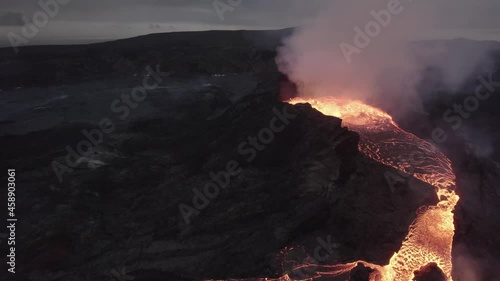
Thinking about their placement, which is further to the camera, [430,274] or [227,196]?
[227,196]

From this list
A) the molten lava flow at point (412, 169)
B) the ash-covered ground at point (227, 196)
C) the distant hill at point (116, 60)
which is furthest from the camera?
the distant hill at point (116, 60)

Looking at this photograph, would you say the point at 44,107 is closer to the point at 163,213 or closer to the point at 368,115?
the point at 163,213

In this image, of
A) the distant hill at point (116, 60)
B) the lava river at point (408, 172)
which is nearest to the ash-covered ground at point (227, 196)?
the lava river at point (408, 172)

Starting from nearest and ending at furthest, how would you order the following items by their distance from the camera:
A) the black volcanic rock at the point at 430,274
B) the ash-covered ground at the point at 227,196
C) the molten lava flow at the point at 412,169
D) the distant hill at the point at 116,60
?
the black volcanic rock at the point at 430,274 → the molten lava flow at the point at 412,169 → the ash-covered ground at the point at 227,196 → the distant hill at the point at 116,60

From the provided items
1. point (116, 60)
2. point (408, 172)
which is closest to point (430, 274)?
point (408, 172)

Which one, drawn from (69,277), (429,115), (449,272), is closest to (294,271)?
(449,272)

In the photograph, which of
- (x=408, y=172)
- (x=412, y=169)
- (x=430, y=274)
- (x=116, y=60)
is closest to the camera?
(x=430, y=274)

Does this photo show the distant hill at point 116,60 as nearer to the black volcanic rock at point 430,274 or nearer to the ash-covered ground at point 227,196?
the ash-covered ground at point 227,196

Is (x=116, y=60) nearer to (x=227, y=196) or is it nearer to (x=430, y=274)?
(x=227, y=196)

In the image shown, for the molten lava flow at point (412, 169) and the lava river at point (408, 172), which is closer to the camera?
the lava river at point (408, 172)
